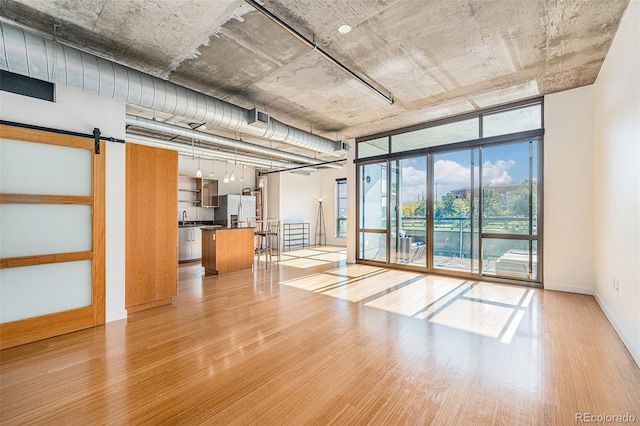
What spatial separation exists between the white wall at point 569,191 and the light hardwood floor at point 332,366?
0.74 metres

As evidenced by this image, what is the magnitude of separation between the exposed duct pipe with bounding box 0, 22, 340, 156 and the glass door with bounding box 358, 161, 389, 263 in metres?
3.35

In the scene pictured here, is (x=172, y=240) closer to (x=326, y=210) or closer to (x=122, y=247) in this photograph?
(x=122, y=247)

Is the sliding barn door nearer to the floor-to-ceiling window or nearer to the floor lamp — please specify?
the floor-to-ceiling window

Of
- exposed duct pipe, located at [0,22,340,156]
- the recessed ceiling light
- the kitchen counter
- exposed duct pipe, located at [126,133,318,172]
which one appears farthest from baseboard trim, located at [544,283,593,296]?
the kitchen counter

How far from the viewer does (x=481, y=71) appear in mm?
3822

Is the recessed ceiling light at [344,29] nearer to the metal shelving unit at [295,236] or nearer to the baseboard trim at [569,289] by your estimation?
the baseboard trim at [569,289]

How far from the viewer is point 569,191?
4.41 m

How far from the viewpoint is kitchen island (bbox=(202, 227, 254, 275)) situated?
590cm

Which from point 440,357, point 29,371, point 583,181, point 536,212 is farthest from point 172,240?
point 583,181

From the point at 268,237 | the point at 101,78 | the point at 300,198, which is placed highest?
the point at 101,78

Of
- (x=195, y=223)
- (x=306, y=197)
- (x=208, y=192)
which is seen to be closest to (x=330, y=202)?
(x=306, y=197)

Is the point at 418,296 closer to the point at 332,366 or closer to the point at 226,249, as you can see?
the point at 332,366

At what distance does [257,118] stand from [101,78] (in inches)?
76.8

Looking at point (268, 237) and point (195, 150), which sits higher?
point (195, 150)
